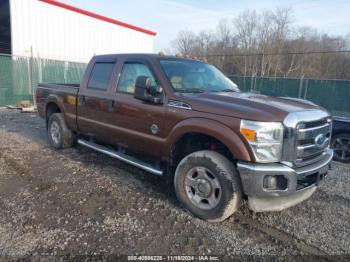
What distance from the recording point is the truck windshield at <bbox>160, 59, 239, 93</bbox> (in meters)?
3.82

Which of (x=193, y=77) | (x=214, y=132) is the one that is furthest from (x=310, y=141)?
(x=193, y=77)

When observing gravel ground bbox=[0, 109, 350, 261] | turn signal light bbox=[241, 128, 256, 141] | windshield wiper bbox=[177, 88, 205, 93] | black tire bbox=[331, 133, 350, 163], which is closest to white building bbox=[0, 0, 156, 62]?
gravel ground bbox=[0, 109, 350, 261]

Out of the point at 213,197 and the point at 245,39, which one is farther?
the point at 245,39

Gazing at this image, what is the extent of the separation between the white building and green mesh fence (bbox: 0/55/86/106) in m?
0.79

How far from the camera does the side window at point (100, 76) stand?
4.69 metres

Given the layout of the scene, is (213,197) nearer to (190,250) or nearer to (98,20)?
(190,250)

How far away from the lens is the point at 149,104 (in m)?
3.81

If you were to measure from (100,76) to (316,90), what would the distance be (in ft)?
35.4

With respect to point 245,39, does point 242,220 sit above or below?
below

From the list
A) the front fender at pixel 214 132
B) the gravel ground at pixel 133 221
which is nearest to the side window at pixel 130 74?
the front fender at pixel 214 132

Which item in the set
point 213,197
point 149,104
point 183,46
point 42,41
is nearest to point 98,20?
point 42,41

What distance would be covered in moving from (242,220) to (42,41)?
636 inches

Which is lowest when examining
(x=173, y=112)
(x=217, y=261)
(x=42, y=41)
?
(x=217, y=261)

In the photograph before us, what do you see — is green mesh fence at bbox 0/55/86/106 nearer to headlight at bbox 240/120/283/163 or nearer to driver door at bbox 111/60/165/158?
driver door at bbox 111/60/165/158
